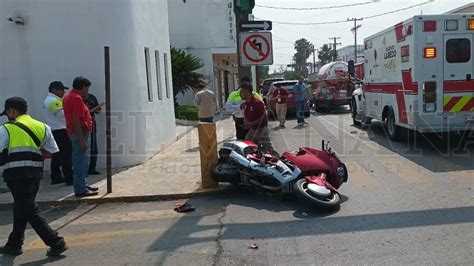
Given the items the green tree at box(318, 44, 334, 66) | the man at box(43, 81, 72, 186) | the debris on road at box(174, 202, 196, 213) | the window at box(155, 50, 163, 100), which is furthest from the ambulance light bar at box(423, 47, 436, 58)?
the green tree at box(318, 44, 334, 66)

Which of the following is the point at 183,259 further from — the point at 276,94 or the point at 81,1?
the point at 276,94

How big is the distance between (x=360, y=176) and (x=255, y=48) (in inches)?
118

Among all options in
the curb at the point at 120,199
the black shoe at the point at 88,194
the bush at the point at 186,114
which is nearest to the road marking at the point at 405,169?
the curb at the point at 120,199

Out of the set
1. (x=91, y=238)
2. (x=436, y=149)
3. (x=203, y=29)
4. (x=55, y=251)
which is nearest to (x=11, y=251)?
(x=55, y=251)

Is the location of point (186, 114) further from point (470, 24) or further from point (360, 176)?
point (360, 176)

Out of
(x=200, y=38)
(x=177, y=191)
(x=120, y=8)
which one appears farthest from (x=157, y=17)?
(x=200, y=38)

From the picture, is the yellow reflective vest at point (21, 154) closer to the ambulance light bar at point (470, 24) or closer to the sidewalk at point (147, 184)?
the sidewalk at point (147, 184)

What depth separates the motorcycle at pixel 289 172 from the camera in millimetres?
6570

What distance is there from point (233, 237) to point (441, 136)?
8.38 metres

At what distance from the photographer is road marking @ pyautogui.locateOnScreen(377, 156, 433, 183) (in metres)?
8.17

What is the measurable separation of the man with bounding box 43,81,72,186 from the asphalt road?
1306 millimetres

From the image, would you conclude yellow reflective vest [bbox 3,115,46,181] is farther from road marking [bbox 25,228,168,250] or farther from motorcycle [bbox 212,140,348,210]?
motorcycle [bbox 212,140,348,210]

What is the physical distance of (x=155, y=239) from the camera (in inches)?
226

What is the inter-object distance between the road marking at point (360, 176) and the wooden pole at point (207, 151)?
2.42 metres
